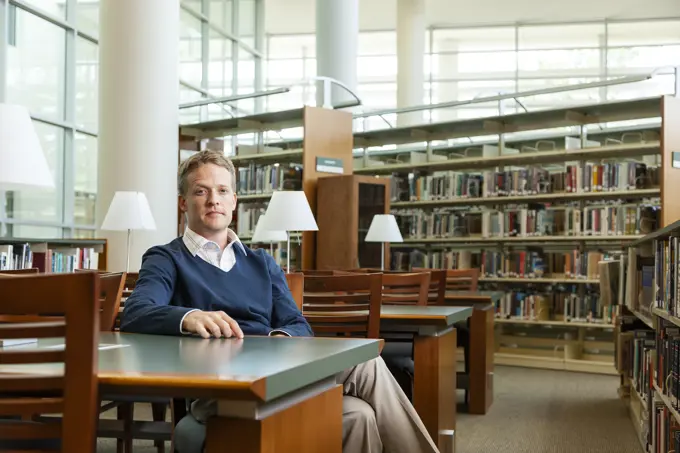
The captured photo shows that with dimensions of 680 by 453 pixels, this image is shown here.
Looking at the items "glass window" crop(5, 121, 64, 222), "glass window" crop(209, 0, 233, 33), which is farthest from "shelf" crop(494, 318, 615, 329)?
"glass window" crop(209, 0, 233, 33)

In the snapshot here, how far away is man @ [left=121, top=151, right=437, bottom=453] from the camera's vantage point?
2061 mm

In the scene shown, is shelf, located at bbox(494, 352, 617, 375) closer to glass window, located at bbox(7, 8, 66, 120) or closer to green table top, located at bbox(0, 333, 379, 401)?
glass window, located at bbox(7, 8, 66, 120)

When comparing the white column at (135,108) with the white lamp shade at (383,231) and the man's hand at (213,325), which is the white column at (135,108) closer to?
the white lamp shade at (383,231)

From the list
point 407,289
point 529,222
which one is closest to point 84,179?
point 529,222

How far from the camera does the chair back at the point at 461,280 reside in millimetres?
6073

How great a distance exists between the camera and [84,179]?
378 inches

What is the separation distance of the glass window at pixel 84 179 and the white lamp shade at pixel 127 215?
3879 mm

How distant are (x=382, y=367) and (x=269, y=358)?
2.16 ft

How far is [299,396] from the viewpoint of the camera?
65.2 inches

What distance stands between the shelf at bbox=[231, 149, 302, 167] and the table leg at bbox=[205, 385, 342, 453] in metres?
6.58

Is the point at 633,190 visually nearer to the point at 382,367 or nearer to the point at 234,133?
the point at 234,133

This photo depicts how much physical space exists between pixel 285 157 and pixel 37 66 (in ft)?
9.29

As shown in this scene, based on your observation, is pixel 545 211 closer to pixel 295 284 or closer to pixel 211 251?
pixel 295 284

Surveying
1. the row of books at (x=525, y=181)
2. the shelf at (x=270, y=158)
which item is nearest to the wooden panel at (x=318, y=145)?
the shelf at (x=270, y=158)
